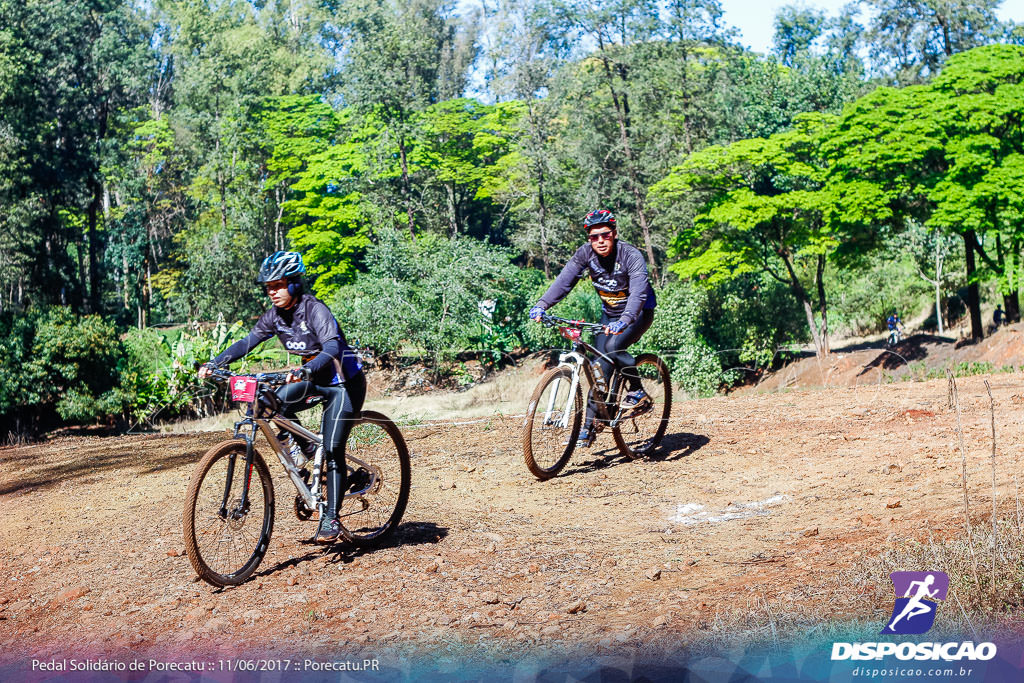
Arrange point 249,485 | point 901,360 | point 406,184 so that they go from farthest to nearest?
point 406,184, point 901,360, point 249,485

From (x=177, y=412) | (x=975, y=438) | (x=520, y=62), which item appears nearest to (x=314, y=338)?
(x=975, y=438)

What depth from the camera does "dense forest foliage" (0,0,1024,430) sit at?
2831 cm

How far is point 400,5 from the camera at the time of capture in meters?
71.1

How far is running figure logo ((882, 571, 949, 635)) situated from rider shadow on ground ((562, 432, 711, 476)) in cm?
444

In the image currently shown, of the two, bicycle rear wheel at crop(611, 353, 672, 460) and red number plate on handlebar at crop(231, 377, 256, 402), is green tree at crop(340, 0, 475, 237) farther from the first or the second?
red number plate on handlebar at crop(231, 377, 256, 402)

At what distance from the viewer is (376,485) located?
6473mm

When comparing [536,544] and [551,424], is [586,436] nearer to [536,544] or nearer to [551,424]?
[551,424]

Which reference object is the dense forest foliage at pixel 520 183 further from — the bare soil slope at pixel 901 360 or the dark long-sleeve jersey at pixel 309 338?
the dark long-sleeve jersey at pixel 309 338

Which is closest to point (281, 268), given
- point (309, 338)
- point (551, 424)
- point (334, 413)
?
point (309, 338)

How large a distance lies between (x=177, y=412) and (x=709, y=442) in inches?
659

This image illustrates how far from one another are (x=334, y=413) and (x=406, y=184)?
42381 millimetres

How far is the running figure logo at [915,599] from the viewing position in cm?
398

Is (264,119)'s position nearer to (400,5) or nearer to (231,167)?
(231,167)

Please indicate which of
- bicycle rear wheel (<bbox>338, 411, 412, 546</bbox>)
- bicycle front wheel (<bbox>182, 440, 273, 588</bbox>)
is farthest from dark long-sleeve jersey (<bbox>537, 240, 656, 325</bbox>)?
bicycle front wheel (<bbox>182, 440, 273, 588</bbox>)
